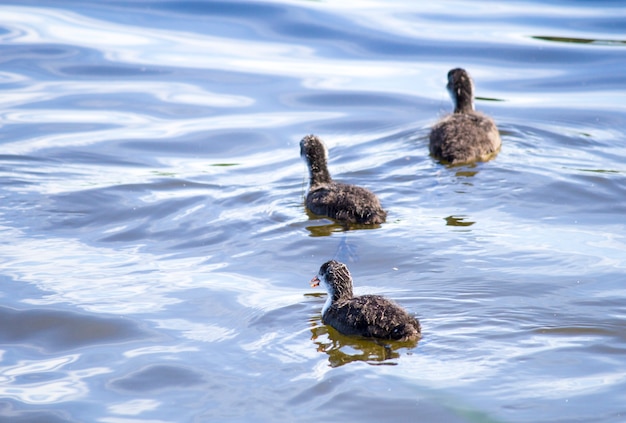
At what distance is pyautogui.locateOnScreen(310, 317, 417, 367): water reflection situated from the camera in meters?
7.75

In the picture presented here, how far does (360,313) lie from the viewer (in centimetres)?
815

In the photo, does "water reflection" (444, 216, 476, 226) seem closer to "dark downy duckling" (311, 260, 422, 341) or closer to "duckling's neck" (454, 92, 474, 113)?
"dark downy duckling" (311, 260, 422, 341)

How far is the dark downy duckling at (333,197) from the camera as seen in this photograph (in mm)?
11008

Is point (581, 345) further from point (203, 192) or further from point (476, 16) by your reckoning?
point (476, 16)

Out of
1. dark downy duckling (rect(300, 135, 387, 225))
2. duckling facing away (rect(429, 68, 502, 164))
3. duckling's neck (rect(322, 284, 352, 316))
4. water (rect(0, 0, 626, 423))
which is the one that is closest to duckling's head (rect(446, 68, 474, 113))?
duckling facing away (rect(429, 68, 502, 164))

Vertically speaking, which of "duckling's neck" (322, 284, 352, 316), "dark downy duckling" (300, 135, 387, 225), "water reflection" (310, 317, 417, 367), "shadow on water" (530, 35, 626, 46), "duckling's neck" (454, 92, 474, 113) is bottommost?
"water reflection" (310, 317, 417, 367)

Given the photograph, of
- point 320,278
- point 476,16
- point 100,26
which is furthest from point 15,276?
point 476,16

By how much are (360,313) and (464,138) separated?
5.43 m

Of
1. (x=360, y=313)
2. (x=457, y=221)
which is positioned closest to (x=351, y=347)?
(x=360, y=313)

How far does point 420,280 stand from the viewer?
30.3 feet

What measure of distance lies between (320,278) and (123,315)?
1.66 metres

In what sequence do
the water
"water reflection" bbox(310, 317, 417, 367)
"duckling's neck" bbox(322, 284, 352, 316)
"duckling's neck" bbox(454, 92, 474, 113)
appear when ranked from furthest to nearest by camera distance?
"duckling's neck" bbox(454, 92, 474, 113), "duckling's neck" bbox(322, 284, 352, 316), "water reflection" bbox(310, 317, 417, 367), the water

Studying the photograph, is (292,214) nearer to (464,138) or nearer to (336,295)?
(464,138)

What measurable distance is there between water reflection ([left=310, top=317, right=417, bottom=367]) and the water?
0.11ft
